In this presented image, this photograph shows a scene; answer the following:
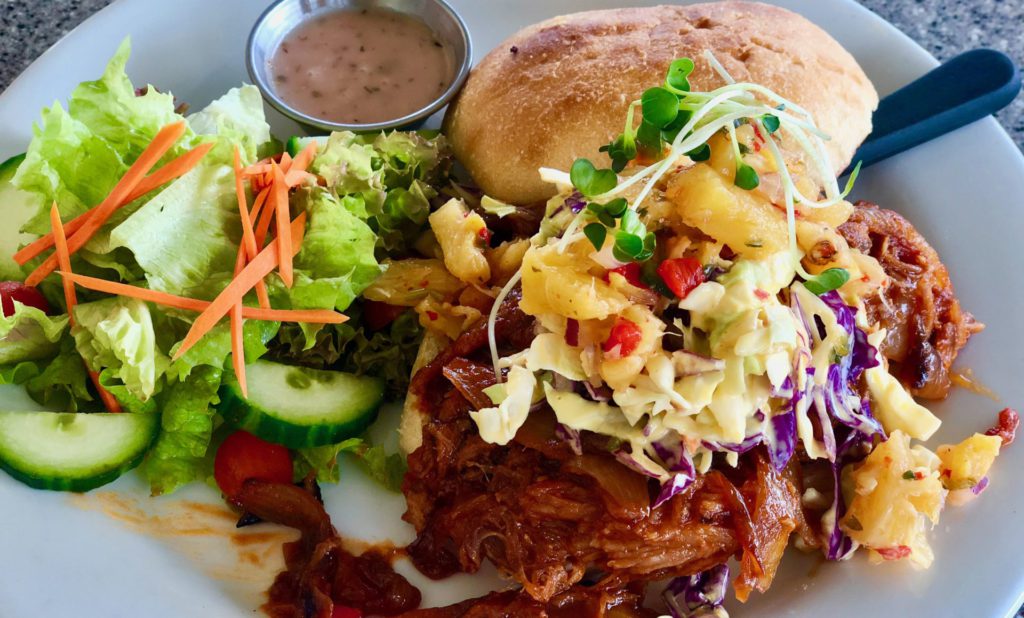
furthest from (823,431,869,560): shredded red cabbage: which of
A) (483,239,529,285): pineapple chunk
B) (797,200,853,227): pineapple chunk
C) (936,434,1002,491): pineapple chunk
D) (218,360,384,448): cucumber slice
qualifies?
(218,360,384,448): cucumber slice

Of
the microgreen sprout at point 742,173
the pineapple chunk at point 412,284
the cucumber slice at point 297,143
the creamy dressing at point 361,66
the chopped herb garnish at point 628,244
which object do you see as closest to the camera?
the chopped herb garnish at point 628,244

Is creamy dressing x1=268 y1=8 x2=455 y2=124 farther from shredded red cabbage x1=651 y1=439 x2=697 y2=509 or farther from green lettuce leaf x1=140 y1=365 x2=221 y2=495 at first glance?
shredded red cabbage x1=651 y1=439 x2=697 y2=509

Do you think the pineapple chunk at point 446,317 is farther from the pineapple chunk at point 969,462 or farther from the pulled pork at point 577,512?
the pineapple chunk at point 969,462

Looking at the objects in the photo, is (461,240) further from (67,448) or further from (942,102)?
(942,102)

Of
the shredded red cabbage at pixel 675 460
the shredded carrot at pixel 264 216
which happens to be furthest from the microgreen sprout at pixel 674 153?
the shredded carrot at pixel 264 216

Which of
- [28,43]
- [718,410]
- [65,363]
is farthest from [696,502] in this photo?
[28,43]
